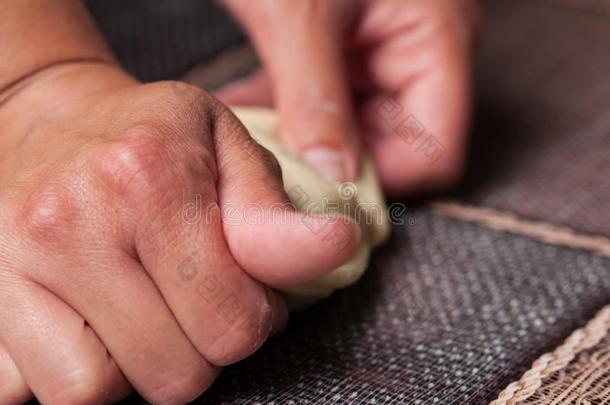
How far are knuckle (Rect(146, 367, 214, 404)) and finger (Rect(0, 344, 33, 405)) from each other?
65 millimetres

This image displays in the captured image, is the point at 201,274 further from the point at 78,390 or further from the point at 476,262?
the point at 476,262

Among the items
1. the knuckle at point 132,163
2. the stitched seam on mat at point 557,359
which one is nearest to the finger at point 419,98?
the stitched seam on mat at point 557,359

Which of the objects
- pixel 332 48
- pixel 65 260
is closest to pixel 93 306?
pixel 65 260

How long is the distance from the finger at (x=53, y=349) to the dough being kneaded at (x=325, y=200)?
0.12 metres

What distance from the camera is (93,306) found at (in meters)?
0.40

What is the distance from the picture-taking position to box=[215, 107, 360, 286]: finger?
38cm

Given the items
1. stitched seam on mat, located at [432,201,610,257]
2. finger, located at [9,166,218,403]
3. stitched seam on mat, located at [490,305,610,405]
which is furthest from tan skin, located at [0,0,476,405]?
stitched seam on mat, located at [432,201,610,257]

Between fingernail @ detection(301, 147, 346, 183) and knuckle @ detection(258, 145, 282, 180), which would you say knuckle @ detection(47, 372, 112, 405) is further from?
fingernail @ detection(301, 147, 346, 183)

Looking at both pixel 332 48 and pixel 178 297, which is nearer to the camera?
pixel 178 297

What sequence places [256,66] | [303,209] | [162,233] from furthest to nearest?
[256,66]
[303,209]
[162,233]

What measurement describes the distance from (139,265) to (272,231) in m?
0.07

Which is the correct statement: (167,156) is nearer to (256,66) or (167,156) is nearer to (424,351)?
(424,351)

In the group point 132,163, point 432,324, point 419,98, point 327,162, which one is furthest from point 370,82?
point 132,163

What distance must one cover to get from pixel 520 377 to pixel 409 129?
31 cm
